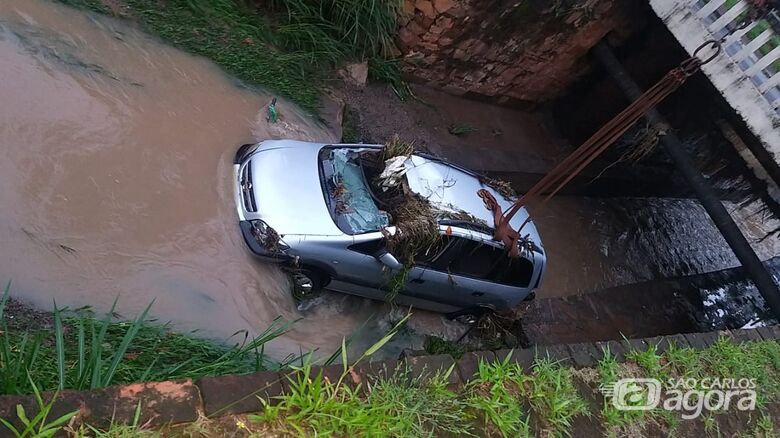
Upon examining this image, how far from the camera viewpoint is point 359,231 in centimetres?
533

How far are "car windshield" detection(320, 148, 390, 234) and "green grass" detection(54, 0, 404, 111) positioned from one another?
154cm

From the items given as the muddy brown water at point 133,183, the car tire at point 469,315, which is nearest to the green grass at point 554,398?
the muddy brown water at point 133,183

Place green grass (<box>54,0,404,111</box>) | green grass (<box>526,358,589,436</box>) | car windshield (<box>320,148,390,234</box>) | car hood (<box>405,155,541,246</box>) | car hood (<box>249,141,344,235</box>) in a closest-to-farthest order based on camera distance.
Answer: green grass (<box>526,358,589,436</box>), car hood (<box>249,141,344,235</box>), car windshield (<box>320,148,390,234</box>), car hood (<box>405,155,541,246</box>), green grass (<box>54,0,404,111</box>)

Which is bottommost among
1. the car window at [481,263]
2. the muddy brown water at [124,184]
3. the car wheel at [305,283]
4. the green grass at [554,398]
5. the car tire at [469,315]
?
the car tire at [469,315]

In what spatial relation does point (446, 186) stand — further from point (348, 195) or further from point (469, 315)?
point (469, 315)

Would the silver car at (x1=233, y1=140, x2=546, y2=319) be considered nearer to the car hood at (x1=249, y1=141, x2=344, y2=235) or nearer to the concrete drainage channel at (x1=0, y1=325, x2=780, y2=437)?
the car hood at (x1=249, y1=141, x2=344, y2=235)

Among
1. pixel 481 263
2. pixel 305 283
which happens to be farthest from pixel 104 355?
pixel 481 263

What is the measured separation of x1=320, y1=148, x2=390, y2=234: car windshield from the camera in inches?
211

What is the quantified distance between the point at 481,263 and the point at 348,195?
1539mm

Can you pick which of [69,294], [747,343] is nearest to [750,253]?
[747,343]

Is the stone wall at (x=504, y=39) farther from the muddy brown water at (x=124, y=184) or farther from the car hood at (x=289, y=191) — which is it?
the car hood at (x=289, y=191)

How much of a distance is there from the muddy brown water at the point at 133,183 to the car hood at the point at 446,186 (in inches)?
50.9

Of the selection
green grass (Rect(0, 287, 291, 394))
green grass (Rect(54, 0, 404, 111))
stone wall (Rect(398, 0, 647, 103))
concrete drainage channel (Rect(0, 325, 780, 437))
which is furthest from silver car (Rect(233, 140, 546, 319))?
stone wall (Rect(398, 0, 647, 103))

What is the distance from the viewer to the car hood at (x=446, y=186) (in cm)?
578
